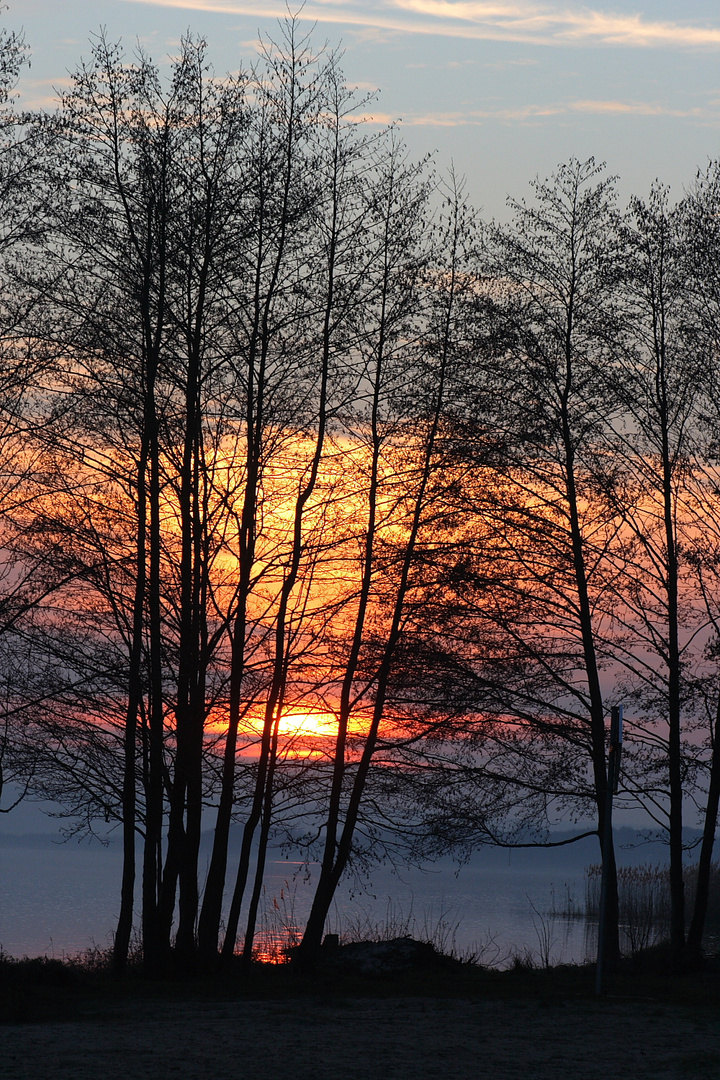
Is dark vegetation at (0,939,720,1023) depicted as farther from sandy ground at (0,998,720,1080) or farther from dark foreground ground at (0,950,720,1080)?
sandy ground at (0,998,720,1080)

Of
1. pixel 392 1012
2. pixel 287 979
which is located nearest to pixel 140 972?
pixel 287 979

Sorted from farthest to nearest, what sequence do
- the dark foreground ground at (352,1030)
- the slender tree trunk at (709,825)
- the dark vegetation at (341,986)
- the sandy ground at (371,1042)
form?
the slender tree trunk at (709,825) → the dark vegetation at (341,986) → the dark foreground ground at (352,1030) → the sandy ground at (371,1042)

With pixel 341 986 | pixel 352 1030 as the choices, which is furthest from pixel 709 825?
pixel 352 1030

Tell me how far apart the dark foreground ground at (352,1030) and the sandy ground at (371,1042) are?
18 millimetres

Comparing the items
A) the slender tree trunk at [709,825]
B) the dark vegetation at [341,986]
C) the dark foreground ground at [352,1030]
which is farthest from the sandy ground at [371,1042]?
the slender tree trunk at [709,825]

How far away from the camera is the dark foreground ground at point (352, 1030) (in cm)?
815

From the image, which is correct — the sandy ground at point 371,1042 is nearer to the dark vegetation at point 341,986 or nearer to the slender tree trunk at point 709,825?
the dark vegetation at point 341,986

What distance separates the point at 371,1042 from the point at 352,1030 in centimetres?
62

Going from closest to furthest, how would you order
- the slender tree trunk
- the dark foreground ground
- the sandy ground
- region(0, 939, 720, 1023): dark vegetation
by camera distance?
1. the sandy ground
2. the dark foreground ground
3. region(0, 939, 720, 1023): dark vegetation
4. the slender tree trunk

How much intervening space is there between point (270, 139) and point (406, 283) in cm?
349

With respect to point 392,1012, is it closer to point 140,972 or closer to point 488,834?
point 140,972

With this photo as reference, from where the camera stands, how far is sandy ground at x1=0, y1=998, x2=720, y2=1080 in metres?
8.05

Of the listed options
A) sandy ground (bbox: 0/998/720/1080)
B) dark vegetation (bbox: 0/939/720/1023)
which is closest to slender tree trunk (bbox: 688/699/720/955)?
dark vegetation (bbox: 0/939/720/1023)

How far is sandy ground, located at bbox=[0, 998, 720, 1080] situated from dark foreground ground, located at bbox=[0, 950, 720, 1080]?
18 millimetres
